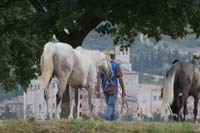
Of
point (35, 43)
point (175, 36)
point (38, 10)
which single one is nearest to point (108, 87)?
point (38, 10)

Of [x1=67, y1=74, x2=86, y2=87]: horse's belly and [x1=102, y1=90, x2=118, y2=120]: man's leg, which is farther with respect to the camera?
[x1=102, y1=90, x2=118, y2=120]: man's leg

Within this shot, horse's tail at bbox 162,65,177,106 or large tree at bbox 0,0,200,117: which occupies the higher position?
large tree at bbox 0,0,200,117

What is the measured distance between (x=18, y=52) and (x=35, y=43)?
173cm

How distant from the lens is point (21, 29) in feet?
96.4

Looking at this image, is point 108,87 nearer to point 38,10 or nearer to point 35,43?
point 38,10

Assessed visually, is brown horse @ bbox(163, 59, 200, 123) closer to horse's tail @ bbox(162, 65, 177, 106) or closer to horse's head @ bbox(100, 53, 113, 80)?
horse's tail @ bbox(162, 65, 177, 106)

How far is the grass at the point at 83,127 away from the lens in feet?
48.5

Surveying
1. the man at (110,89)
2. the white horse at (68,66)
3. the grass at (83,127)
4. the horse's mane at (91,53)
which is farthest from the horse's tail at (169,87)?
the grass at (83,127)

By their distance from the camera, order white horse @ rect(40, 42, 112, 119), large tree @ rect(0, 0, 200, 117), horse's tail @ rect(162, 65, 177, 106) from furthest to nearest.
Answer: large tree @ rect(0, 0, 200, 117) < horse's tail @ rect(162, 65, 177, 106) < white horse @ rect(40, 42, 112, 119)

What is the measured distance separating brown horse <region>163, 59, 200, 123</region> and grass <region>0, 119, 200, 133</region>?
141 inches

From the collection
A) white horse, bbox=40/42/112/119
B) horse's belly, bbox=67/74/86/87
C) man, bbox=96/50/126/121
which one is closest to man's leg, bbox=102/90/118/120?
man, bbox=96/50/126/121

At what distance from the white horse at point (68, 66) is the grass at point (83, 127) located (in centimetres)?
213

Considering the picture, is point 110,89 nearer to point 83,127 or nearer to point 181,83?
point 181,83

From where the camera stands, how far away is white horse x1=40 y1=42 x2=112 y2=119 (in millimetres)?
17672
